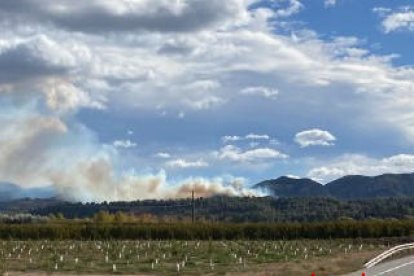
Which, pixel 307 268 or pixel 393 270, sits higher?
pixel 307 268

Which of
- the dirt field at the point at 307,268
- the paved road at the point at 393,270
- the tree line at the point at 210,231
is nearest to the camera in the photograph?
the paved road at the point at 393,270

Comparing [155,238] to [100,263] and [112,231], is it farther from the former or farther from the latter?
[100,263]

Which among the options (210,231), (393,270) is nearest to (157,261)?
(393,270)

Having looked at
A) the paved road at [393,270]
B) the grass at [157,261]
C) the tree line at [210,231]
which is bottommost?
the paved road at [393,270]

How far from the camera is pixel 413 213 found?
19350cm

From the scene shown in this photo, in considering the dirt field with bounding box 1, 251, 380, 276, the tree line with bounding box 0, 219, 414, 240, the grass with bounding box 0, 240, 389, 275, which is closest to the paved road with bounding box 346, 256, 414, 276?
the dirt field with bounding box 1, 251, 380, 276

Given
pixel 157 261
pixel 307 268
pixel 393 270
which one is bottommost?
pixel 393 270

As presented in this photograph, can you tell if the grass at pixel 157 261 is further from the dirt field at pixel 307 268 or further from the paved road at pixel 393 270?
the paved road at pixel 393 270

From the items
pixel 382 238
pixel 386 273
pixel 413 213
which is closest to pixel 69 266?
pixel 386 273

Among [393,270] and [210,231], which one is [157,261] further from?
[210,231]

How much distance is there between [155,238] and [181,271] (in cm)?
5239

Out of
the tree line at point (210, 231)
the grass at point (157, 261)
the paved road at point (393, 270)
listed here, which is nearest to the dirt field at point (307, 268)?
the grass at point (157, 261)

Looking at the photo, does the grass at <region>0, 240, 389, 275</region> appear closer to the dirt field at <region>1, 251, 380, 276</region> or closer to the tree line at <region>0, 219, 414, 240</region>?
the dirt field at <region>1, 251, 380, 276</region>

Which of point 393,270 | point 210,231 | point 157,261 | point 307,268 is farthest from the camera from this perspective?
point 210,231
